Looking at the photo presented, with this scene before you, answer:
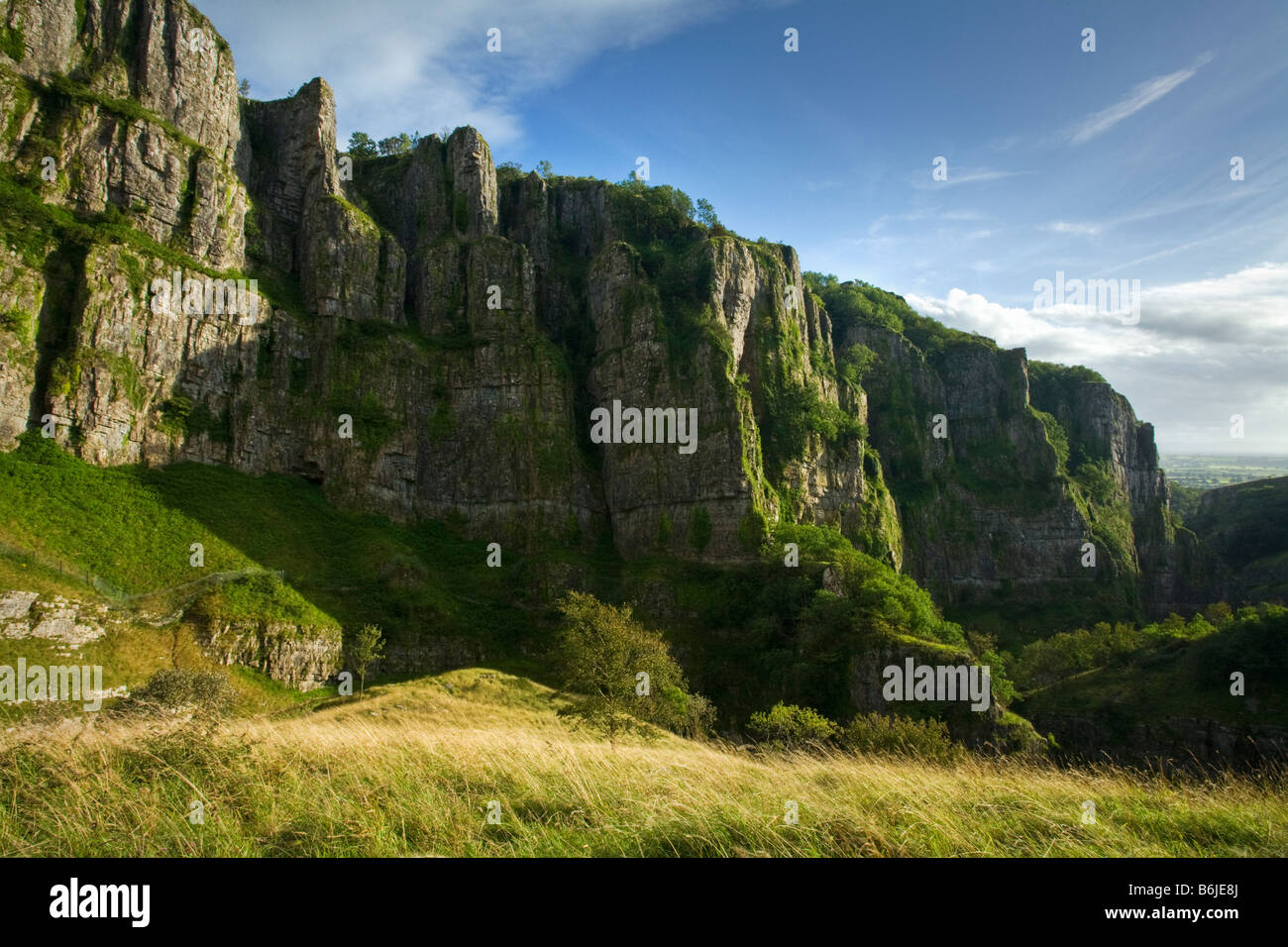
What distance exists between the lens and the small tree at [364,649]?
45844 millimetres

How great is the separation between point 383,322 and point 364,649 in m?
34.9

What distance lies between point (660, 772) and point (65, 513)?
49.3 m

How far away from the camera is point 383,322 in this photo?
69.2 m

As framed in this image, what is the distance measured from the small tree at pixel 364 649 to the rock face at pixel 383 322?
94.4 inches

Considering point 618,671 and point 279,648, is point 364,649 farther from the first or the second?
point 618,671

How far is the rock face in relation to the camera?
5175 cm

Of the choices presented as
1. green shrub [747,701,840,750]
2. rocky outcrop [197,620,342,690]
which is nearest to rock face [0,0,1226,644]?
rocky outcrop [197,620,342,690]

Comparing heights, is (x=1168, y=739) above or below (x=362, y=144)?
below

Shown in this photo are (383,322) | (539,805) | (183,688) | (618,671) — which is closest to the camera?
(539,805)

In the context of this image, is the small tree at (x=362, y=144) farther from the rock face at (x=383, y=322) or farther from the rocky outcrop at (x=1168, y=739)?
the rocky outcrop at (x=1168, y=739)

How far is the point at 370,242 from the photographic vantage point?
7025cm

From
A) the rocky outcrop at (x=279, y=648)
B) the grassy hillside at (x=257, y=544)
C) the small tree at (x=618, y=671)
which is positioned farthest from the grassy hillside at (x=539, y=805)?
the grassy hillside at (x=257, y=544)

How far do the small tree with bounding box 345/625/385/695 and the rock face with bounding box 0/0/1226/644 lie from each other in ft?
7.86

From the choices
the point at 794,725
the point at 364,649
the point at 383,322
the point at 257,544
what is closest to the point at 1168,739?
the point at 794,725
